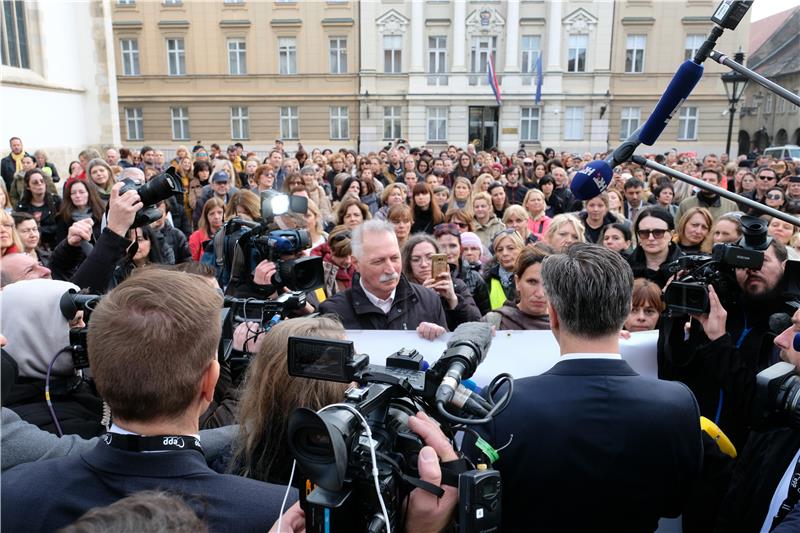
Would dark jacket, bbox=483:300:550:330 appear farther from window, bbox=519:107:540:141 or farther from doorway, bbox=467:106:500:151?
window, bbox=519:107:540:141

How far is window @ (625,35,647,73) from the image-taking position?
31234mm

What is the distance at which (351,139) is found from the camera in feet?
106

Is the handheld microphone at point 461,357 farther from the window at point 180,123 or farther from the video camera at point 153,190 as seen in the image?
the window at point 180,123

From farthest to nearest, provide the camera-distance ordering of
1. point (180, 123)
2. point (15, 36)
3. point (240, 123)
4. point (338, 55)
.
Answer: point (180, 123) → point (240, 123) → point (338, 55) → point (15, 36)

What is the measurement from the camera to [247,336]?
9.00 feet

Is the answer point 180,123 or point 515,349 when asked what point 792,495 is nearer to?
point 515,349

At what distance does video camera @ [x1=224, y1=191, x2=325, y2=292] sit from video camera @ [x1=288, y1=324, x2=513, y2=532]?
5.12 ft

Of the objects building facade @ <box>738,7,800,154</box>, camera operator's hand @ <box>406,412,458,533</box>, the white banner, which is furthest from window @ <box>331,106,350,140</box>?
camera operator's hand @ <box>406,412,458,533</box>

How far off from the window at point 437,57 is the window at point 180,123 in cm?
1300

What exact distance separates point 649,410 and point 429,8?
1272 inches

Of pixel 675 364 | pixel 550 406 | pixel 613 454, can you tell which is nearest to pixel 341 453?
pixel 550 406

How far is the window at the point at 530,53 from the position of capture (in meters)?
31.5

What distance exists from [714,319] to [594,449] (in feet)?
4.34

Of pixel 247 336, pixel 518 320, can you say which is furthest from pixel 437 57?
pixel 247 336
